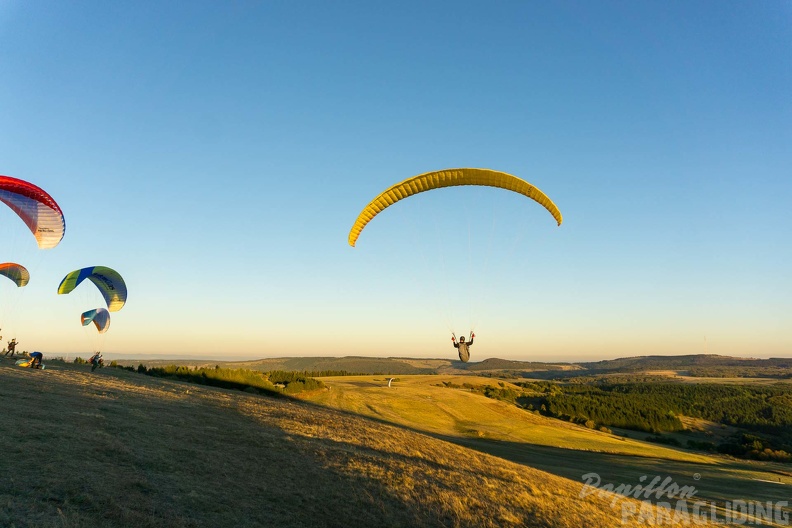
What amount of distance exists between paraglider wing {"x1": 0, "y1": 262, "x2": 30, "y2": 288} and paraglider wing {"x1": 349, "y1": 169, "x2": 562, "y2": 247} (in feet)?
91.2

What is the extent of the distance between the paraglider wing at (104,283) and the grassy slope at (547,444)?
1685cm

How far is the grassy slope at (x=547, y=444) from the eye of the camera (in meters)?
20.5

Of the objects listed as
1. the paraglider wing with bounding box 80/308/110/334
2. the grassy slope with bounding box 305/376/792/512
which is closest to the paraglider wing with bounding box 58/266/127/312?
the paraglider wing with bounding box 80/308/110/334

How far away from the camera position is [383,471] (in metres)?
11.8

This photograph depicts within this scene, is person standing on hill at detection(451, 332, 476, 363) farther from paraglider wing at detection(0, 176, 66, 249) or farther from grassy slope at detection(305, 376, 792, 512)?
paraglider wing at detection(0, 176, 66, 249)

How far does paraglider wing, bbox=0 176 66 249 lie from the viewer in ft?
61.0

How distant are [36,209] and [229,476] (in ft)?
64.6

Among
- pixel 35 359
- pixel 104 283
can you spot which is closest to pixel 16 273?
pixel 104 283

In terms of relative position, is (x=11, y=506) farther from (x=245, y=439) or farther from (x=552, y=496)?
(x=552, y=496)

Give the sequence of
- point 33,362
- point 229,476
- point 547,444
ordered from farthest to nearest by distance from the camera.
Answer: point 547,444 < point 33,362 < point 229,476

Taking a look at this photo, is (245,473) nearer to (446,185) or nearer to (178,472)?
(178,472)

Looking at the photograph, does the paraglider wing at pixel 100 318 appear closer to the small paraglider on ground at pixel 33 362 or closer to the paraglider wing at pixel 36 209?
the small paraglider on ground at pixel 33 362

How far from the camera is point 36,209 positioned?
20828 mm

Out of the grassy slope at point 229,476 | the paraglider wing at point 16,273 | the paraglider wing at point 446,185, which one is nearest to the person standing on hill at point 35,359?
the grassy slope at point 229,476
